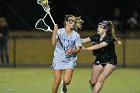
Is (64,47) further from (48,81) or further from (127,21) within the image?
(127,21)

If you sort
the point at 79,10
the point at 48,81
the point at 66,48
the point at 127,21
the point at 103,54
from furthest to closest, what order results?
the point at 79,10 → the point at 127,21 → the point at 48,81 → the point at 103,54 → the point at 66,48

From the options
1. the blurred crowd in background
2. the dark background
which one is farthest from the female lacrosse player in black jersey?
the dark background

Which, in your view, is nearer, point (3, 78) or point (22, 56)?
point (3, 78)

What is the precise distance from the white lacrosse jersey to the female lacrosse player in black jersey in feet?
0.96

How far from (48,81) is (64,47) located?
4.76 metres

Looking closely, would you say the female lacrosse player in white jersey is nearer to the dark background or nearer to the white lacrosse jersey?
the white lacrosse jersey

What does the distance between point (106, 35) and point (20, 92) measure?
9.69ft

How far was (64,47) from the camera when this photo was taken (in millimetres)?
11898

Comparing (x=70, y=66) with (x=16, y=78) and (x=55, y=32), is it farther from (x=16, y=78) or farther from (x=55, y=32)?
(x=16, y=78)

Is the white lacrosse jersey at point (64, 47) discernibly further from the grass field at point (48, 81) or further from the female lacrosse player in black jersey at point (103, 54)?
the grass field at point (48, 81)

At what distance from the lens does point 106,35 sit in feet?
39.8

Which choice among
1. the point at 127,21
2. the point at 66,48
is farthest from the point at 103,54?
the point at 127,21

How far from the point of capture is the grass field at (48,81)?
574 inches

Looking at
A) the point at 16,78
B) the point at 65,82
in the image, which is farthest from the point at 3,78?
the point at 65,82
